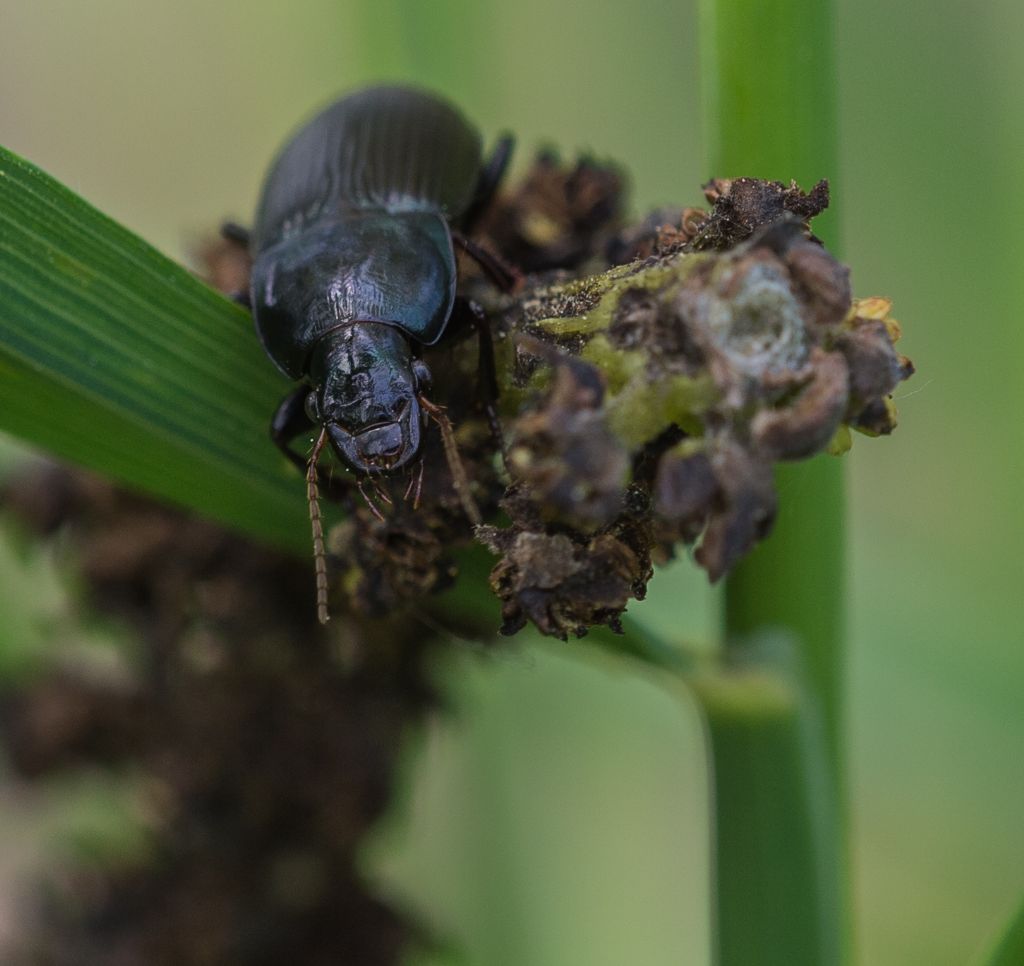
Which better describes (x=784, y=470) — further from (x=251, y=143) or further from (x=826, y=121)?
(x=251, y=143)

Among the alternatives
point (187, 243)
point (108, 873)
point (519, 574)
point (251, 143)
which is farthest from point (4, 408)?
point (251, 143)

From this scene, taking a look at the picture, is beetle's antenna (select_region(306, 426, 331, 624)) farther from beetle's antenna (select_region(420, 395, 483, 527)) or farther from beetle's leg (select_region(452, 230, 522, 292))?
beetle's leg (select_region(452, 230, 522, 292))

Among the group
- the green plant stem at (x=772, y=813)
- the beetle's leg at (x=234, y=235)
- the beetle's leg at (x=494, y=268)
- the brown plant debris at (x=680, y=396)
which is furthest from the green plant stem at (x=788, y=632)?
the beetle's leg at (x=234, y=235)

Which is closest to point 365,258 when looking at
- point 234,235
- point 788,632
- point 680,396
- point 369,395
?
point 369,395

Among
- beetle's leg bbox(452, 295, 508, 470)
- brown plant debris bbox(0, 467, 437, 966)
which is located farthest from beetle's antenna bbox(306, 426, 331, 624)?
brown plant debris bbox(0, 467, 437, 966)

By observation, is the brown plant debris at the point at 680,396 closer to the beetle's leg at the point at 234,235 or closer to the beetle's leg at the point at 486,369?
the beetle's leg at the point at 486,369

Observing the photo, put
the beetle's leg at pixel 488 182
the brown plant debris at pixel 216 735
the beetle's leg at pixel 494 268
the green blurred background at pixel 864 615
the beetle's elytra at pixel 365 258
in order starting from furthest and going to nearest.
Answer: the green blurred background at pixel 864 615 < the beetle's leg at pixel 488 182 < the brown plant debris at pixel 216 735 < the beetle's leg at pixel 494 268 < the beetle's elytra at pixel 365 258
